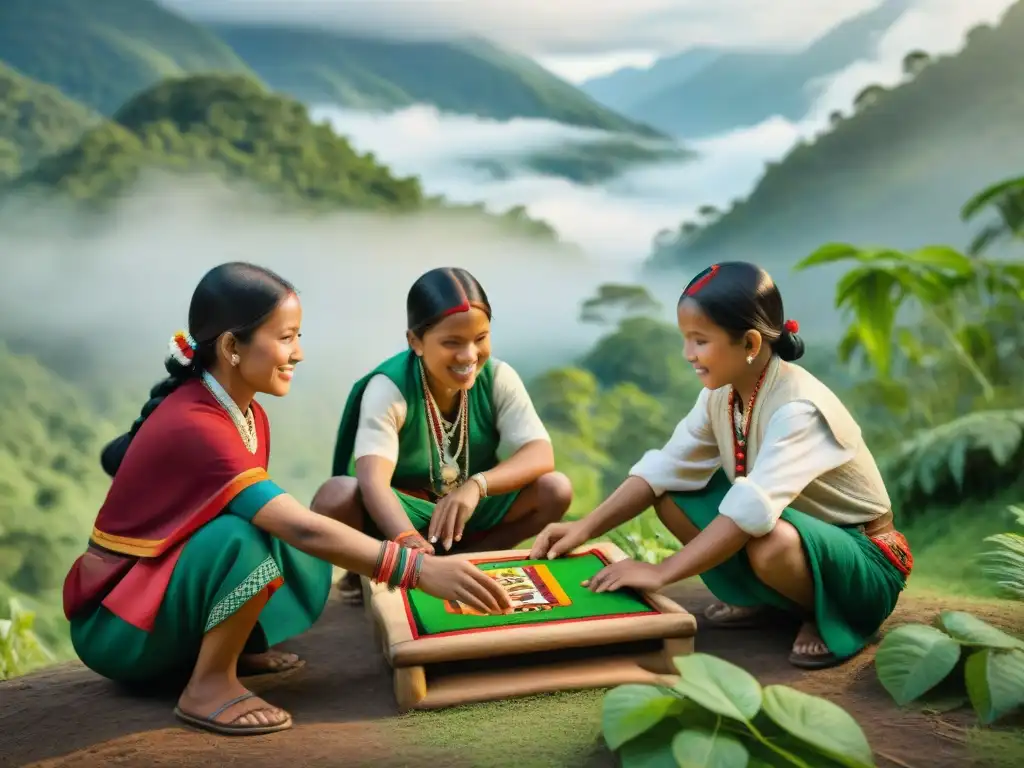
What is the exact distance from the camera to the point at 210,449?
2492 millimetres

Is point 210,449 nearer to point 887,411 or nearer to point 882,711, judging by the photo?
point 882,711

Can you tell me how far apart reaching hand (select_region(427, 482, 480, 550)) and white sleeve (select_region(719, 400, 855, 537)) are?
2.91ft

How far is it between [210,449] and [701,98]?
22.0 feet

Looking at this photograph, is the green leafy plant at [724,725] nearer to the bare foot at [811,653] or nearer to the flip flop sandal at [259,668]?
the bare foot at [811,653]

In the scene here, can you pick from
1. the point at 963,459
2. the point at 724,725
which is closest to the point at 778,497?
the point at 724,725

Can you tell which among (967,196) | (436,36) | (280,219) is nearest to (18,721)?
(280,219)

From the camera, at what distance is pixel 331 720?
254 centimetres

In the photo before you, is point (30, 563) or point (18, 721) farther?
point (30, 563)

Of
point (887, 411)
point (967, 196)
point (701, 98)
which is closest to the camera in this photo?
point (887, 411)

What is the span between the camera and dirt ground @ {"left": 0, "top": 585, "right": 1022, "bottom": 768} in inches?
90.1

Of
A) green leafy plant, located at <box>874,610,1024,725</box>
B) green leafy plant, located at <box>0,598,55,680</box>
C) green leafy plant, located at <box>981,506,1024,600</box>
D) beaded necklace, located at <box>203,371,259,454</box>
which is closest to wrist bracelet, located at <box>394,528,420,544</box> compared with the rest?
beaded necklace, located at <box>203,371,259,454</box>

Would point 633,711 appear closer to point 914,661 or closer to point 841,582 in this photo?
point 914,661

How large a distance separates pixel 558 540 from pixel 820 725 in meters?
1.20

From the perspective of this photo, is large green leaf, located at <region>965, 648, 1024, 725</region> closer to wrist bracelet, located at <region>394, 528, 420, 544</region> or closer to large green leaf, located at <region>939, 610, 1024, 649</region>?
large green leaf, located at <region>939, 610, 1024, 649</region>
